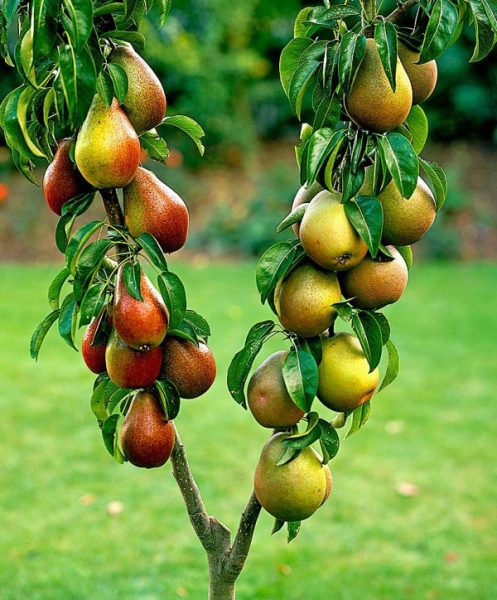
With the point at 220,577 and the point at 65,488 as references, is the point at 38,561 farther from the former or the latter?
the point at 220,577

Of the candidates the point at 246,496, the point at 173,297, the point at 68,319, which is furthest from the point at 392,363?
the point at 246,496

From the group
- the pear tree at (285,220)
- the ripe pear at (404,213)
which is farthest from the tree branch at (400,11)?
the ripe pear at (404,213)

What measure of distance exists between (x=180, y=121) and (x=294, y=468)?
53cm

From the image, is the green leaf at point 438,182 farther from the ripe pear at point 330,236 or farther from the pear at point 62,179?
the pear at point 62,179

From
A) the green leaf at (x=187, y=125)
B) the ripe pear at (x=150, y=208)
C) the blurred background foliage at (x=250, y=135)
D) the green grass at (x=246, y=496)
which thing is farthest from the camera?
the blurred background foliage at (x=250, y=135)

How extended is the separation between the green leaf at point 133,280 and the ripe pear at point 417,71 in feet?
1.46

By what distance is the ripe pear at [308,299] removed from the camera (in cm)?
114

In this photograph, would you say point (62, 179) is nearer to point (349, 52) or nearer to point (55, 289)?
point (55, 289)

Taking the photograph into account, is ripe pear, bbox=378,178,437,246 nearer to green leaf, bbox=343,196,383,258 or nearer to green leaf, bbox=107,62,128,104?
green leaf, bbox=343,196,383,258

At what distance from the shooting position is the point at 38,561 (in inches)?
114

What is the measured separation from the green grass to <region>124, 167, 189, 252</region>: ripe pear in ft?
5.96

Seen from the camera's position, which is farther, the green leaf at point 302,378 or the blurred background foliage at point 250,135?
the blurred background foliage at point 250,135

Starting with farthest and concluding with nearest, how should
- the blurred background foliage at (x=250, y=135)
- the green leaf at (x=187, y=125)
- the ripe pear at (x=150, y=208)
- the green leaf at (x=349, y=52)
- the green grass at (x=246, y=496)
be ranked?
the blurred background foliage at (x=250, y=135) → the green grass at (x=246, y=496) → the green leaf at (x=187, y=125) → the ripe pear at (x=150, y=208) → the green leaf at (x=349, y=52)

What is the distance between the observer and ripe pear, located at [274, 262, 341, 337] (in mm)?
1137
